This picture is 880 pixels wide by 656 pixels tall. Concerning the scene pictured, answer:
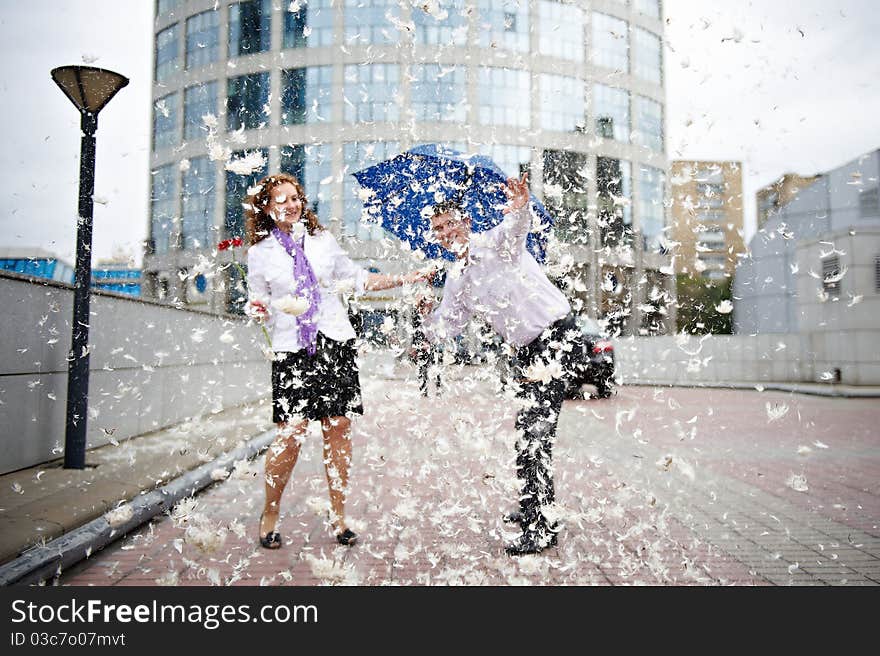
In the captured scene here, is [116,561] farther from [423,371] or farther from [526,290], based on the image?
[423,371]

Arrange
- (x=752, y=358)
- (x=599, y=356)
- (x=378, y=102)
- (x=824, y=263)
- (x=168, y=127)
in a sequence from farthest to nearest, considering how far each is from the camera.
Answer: (x=168, y=127), (x=378, y=102), (x=752, y=358), (x=824, y=263), (x=599, y=356)

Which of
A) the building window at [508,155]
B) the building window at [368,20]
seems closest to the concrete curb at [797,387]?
the building window at [508,155]

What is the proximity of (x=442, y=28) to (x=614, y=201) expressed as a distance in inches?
524

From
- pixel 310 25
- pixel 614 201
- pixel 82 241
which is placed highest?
pixel 310 25

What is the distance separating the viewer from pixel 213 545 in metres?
3.66

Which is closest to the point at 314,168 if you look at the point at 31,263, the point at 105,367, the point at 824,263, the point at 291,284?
the point at 824,263

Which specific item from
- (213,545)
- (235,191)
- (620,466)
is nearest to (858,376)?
(620,466)

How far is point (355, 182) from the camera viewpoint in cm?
3272

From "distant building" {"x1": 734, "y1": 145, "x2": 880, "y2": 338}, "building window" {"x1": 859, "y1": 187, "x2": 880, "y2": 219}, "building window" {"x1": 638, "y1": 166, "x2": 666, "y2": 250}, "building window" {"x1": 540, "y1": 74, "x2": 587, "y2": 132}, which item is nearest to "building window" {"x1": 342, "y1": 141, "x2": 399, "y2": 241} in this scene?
"building window" {"x1": 540, "y1": 74, "x2": 587, "y2": 132}

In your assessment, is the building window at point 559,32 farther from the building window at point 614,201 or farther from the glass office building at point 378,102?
the building window at point 614,201

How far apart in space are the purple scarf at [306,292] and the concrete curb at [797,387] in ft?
36.1

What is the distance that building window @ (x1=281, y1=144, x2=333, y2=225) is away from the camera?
109ft

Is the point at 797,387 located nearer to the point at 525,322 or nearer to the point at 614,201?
the point at 525,322
